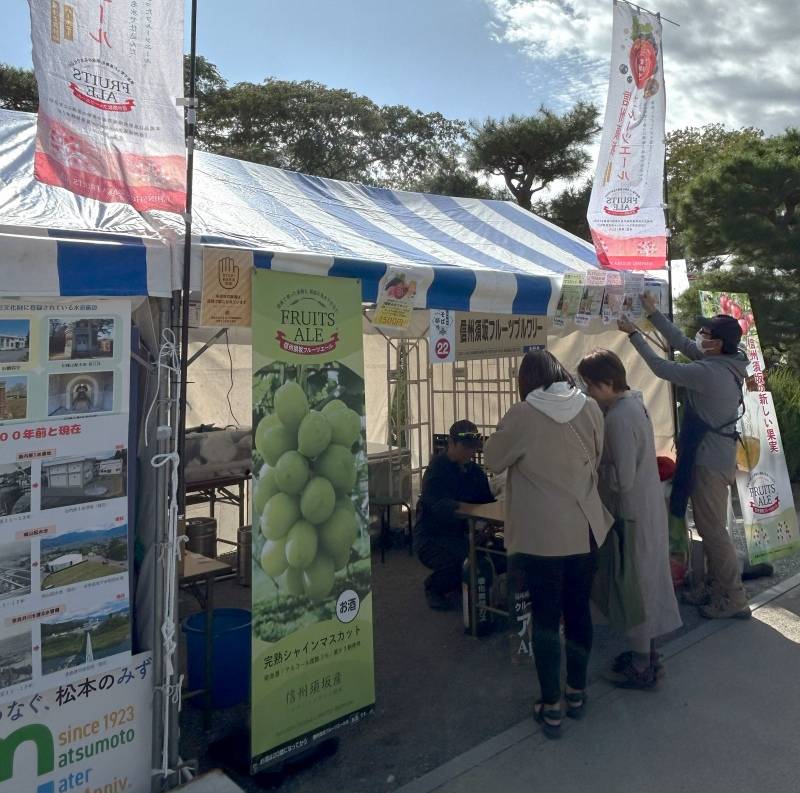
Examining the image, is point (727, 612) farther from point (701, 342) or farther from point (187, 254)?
point (187, 254)

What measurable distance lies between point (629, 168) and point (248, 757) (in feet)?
12.7

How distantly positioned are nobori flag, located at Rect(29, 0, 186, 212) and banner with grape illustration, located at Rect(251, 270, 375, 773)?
54 centimetres

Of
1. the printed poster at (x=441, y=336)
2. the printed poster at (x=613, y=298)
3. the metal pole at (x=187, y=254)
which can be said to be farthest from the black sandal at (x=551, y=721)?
the printed poster at (x=613, y=298)

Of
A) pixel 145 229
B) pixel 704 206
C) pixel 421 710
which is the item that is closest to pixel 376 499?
pixel 421 710

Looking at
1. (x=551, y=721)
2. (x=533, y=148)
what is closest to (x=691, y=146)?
(x=533, y=148)

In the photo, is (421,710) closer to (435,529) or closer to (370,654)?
(370,654)

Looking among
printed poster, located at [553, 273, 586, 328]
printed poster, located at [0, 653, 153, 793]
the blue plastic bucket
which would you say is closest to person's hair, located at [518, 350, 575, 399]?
printed poster, located at [553, 273, 586, 328]

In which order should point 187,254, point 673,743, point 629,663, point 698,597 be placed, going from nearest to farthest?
point 187,254
point 673,743
point 629,663
point 698,597

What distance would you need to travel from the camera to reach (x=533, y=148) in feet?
50.7

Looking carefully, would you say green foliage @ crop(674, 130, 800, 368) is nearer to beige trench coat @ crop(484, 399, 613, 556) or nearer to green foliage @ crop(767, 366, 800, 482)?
green foliage @ crop(767, 366, 800, 482)

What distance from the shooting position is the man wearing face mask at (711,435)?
13.8 feet

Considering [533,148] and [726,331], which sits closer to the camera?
[726,331]

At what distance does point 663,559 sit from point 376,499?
2931mm

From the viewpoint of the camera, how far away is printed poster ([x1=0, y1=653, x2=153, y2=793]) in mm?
2268
